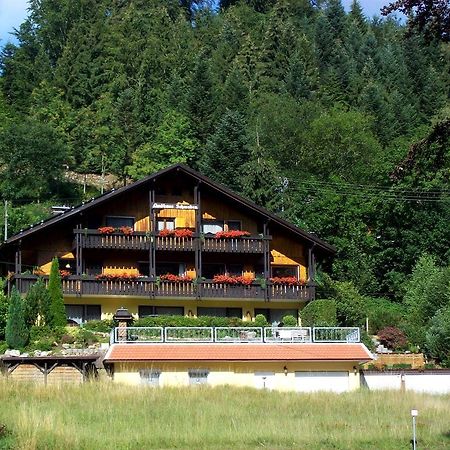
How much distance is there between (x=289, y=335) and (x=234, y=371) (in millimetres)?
2672

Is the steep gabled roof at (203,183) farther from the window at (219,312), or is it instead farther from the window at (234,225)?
the window at (219,312)

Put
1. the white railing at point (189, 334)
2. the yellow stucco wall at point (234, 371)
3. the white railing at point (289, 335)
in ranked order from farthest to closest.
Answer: the white railing at point (289, 335) → the white railing at point (189, 334) → the yellow stucco wall at point (234, 371)

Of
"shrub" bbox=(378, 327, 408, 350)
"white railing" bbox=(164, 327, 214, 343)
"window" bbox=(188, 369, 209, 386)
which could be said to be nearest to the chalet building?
"shrub" bbox=(378, 327, 408, 350)

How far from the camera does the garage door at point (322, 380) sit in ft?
114

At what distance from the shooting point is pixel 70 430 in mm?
21000

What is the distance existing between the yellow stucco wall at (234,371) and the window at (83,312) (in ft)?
36.6

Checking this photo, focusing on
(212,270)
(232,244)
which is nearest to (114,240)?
(212,270)

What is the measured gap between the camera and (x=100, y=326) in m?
40.4

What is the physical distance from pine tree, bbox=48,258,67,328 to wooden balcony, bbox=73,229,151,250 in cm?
210

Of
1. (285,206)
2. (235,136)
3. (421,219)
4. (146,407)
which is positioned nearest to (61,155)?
(235,136)

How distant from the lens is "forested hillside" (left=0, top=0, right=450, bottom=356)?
6038cm

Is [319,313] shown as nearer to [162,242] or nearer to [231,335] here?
[231,335]

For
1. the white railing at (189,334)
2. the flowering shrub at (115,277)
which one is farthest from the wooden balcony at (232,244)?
the white railing at (189,334)

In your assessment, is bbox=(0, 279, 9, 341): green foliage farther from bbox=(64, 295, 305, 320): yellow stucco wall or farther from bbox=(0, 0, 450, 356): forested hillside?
bbox=(0, 0, 450, 356): forested hillside
